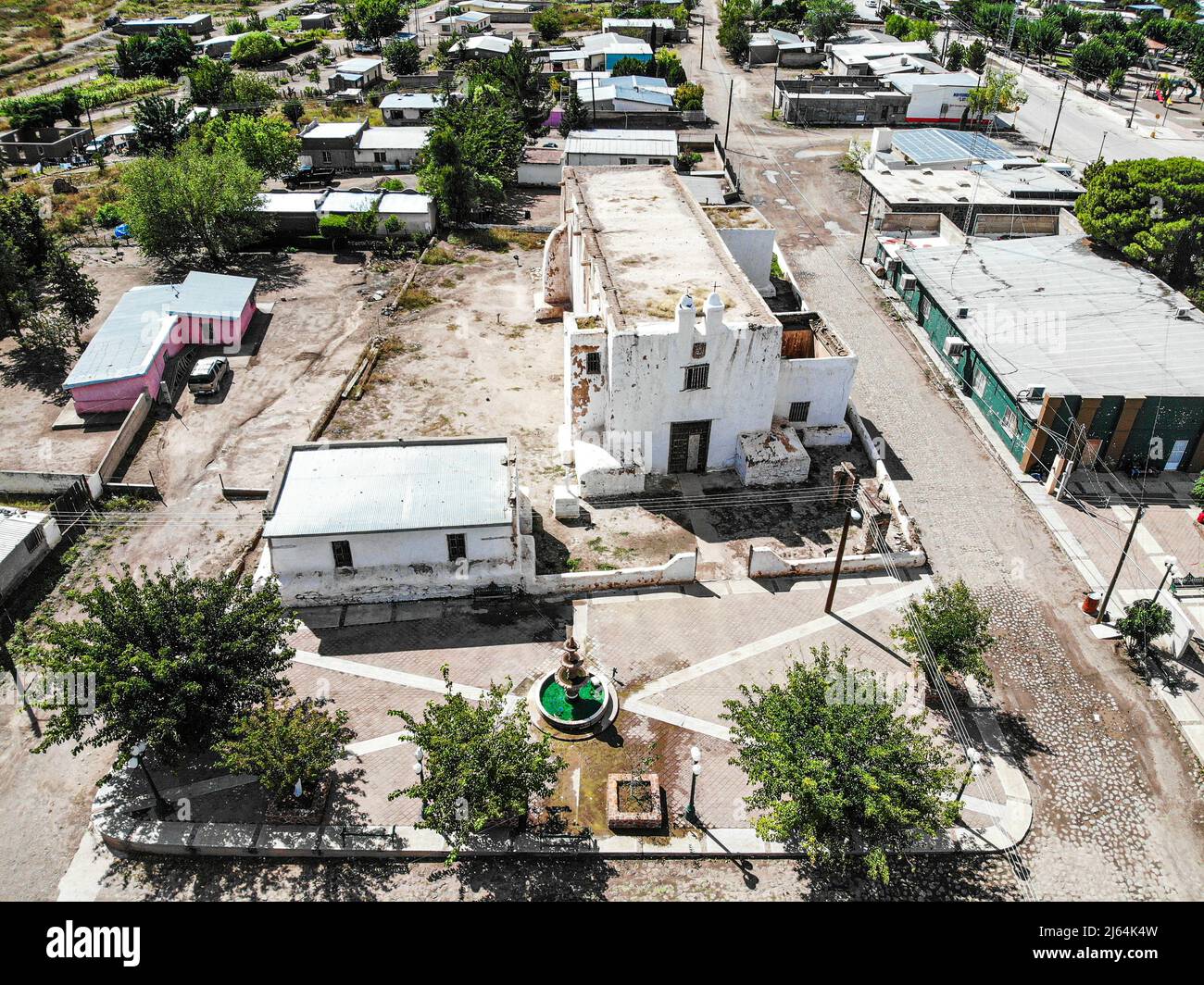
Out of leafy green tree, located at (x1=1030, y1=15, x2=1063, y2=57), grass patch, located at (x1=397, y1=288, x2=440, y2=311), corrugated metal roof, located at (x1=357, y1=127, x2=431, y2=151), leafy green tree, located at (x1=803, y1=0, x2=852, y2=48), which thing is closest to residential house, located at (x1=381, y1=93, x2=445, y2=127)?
corrugated metal roof, located at (x1=357, y1=127, x2=431, y2=151)

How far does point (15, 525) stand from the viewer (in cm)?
3142

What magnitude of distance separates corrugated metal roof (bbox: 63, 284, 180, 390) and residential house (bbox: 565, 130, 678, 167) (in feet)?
104

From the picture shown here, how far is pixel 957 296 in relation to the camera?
44812 millimetres

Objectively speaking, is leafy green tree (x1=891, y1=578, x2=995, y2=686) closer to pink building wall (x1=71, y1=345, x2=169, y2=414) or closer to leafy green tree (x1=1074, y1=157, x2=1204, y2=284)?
leafy green tree (x1=1074, y1=157, x2=1204, y2=284)

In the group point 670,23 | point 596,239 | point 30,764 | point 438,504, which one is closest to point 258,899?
point 30,764

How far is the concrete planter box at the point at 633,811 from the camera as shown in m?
22.6

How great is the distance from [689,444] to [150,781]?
22690 millimetres

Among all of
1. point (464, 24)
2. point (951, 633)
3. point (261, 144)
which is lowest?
point (951, 633)

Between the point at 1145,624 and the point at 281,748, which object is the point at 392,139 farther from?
the point at 1145,624

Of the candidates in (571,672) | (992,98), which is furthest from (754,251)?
(992,98)

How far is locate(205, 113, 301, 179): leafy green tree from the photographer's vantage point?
61.3 meters

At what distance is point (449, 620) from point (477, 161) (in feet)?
134

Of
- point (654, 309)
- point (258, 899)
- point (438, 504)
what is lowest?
point (258, 899)
